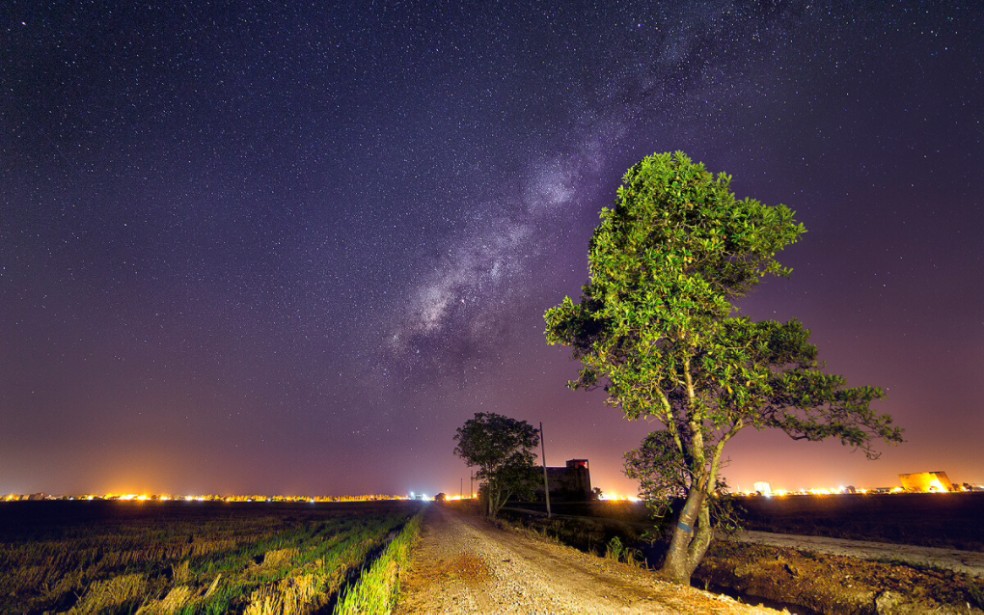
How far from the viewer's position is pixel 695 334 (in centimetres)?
1055

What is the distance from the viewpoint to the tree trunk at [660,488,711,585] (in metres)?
11.1

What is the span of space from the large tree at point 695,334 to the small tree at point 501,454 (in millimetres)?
34897

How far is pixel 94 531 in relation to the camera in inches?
1099

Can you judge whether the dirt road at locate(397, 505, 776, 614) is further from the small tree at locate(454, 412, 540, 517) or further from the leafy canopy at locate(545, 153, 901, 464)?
the small tree at locate(454, 412, 540, 517)

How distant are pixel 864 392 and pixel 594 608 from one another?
31.4 feet

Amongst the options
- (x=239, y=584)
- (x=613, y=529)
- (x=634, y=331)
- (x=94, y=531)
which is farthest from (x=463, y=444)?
(x=634, y=331)

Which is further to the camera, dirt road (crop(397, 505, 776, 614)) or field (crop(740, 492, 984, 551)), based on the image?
field (crop(740, 492, 984, 551))

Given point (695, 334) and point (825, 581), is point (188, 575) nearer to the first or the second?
point (695, 334)

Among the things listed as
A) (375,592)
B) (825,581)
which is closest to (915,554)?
(825,581)

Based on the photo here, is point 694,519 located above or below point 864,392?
below

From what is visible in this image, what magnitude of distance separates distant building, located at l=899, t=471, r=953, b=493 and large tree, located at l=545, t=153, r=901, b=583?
11424 cm

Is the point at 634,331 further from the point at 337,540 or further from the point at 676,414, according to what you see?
the point at 337,540

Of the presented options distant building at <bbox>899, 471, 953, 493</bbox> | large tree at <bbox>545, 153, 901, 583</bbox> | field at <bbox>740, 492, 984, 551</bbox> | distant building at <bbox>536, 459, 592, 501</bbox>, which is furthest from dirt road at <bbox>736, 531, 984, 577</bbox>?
distant building at <bbox>899, 471, 953, 493</bbox>

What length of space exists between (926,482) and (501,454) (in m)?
112
